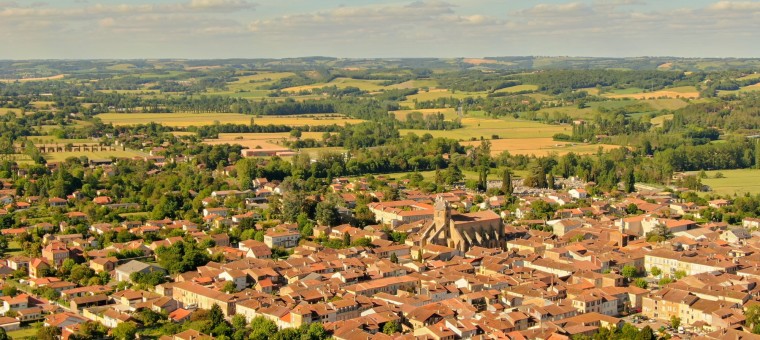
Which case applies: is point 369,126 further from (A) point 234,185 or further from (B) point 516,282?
(B) point 516,282

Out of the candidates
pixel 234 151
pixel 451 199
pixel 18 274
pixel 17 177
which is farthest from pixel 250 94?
pixel 18 274

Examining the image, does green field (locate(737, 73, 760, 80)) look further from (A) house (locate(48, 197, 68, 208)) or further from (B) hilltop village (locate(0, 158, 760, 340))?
(A) house (locate(48, 197, 68, 208))

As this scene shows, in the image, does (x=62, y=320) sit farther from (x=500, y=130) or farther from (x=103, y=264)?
(x=500, y=130)

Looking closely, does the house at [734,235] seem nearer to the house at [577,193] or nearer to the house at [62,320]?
the house at [577,193]

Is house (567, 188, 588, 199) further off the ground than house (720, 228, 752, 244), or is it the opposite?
house (720, 228, 752, 244)

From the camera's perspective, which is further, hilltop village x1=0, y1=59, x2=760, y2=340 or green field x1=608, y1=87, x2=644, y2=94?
green field x1=608, y1=87, x2=644, y2=94

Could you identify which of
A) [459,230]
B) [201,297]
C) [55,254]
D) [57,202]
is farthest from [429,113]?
[201,297]

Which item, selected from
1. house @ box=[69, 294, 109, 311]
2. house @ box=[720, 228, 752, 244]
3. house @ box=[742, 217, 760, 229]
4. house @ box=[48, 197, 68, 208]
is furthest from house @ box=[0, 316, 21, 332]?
house @ box=[742, 217, 760, 229]
